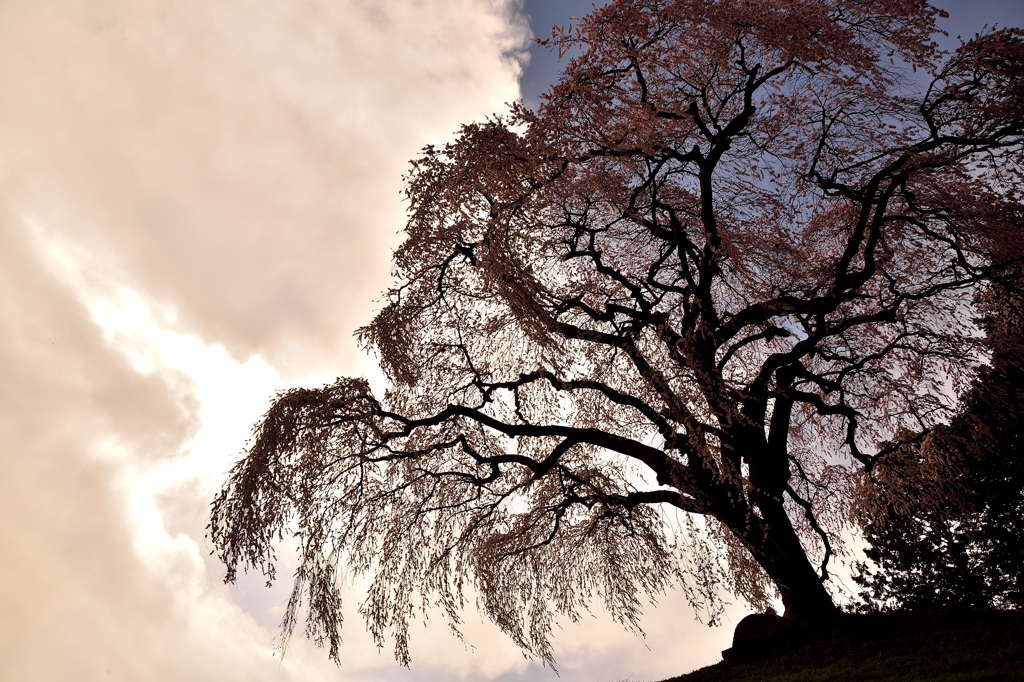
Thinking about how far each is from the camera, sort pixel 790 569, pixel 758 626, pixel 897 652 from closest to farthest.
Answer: pixel 897 652 < pixel 790 569 < pixel 758 626

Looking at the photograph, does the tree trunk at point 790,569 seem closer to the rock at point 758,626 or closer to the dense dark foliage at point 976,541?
the rock at point 758,626

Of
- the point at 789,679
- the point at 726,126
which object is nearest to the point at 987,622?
the point at 789,679

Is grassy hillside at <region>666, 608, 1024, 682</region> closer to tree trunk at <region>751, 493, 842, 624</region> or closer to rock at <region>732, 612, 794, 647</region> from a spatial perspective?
rock at <region>732, 612, 794, 647</region>

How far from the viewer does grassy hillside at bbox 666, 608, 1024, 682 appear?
7277 millimetres

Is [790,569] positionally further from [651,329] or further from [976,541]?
[976,541]

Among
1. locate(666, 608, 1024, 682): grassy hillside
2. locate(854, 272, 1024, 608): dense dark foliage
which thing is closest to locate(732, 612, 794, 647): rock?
locate(666, 608, 1024, 682): grassy hillside

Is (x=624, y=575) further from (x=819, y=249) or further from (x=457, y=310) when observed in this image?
(x=819, y=249)

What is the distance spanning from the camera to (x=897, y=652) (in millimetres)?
8188

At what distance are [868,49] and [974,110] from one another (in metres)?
1.67

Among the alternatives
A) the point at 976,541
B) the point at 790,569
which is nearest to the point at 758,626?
the point at 790,569

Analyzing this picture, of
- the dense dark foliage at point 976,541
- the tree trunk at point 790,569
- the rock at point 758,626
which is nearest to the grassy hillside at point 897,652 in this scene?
the rock at point 758,626

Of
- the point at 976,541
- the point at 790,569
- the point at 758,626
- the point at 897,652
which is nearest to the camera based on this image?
the point at 897,652

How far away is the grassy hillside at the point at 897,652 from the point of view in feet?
23.9

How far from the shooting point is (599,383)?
380 inches
